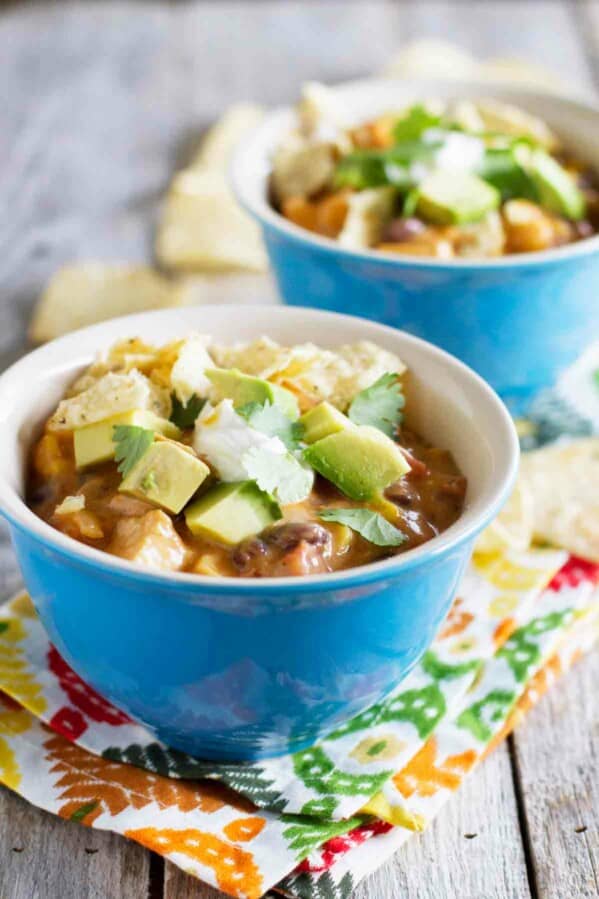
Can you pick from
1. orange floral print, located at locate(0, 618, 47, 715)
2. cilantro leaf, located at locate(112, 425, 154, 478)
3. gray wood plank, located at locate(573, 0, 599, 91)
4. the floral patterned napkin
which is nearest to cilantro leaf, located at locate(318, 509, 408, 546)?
cilantro leaf, located at locate(112, 425, 154, 478)

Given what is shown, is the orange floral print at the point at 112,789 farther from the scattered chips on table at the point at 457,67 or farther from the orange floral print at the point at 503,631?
the scattered chips on table at the point at 457,67

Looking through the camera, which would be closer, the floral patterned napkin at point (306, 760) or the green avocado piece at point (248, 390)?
the floral patterned napkin at point (306, 760)

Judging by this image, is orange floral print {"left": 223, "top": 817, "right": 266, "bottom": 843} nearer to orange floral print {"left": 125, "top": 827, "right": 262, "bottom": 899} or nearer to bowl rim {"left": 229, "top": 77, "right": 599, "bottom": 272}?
orange floral print {"left": 125, "top": 827, "right": 262, "bottom": 899}

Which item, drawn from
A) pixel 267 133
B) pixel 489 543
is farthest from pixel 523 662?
pixel 267 133

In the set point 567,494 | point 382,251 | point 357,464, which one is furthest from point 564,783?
point 382,251

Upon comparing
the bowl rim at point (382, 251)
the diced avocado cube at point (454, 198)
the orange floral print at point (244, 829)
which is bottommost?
the orange floral print at point (244, 829)

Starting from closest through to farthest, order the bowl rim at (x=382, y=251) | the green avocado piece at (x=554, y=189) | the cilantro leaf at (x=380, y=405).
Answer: the cilantro leaf at (x=380, y=405), the bowl rim at (x=382, y=251), the green avocado piece at (x=554, y=189)

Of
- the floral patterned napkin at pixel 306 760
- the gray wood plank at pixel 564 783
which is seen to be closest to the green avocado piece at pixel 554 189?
the floral patterned napkin at pixel 306 760
